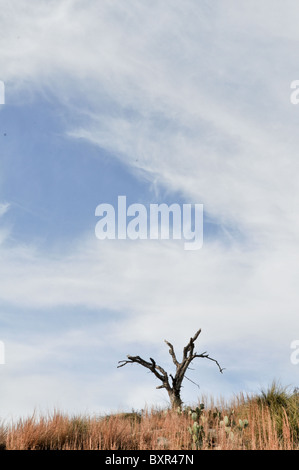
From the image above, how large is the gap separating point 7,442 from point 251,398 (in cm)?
825

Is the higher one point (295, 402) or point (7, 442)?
point (295, 402)

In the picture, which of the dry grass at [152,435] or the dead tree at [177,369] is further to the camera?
the dead tree at [177,369]

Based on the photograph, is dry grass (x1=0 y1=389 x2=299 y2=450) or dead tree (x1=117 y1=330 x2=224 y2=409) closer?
dry grass (x1=0 y1=389 x2=299 y2=450)

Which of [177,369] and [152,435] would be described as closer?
[152,435]

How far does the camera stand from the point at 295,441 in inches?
510

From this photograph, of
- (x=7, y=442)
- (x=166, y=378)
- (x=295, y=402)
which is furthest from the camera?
(x=166, y=378)
